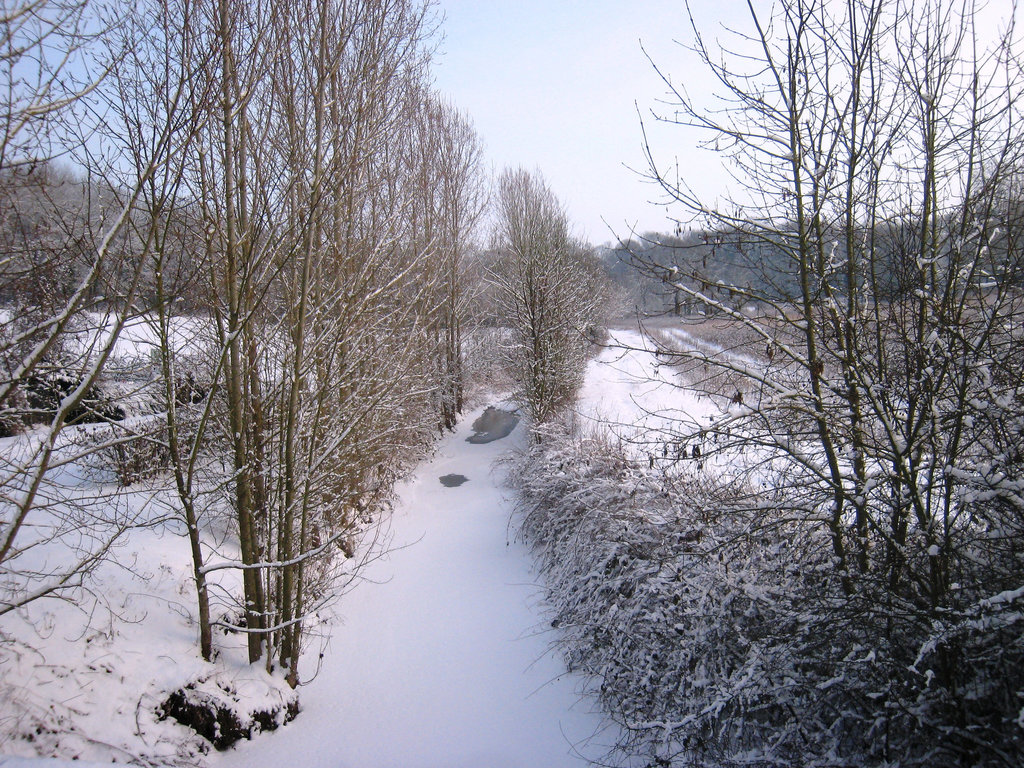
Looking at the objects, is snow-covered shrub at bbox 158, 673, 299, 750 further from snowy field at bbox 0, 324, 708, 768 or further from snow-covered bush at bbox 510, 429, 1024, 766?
snow-covered bush at bbox 510, 429, 1024, 766

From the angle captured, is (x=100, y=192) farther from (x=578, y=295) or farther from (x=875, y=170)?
(x=578, y=295)

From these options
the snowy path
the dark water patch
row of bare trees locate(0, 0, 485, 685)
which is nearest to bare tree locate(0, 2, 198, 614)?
row of bare trees locate(0, 0, 485, 685)

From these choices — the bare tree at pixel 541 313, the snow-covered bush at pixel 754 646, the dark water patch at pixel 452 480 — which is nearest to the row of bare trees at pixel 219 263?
the snow-covered bush at pixel 754 646

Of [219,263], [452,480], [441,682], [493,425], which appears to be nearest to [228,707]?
[441,682]

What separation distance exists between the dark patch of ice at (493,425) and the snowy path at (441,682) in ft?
23.0

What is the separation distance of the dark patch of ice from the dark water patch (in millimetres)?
2716

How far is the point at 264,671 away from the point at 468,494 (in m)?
6.97

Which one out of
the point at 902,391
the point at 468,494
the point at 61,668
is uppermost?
the point at 902,391

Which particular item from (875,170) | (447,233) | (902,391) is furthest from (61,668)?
(447,233)

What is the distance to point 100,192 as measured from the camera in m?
3.51

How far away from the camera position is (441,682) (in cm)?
524

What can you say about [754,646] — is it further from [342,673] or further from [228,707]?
[342,673]

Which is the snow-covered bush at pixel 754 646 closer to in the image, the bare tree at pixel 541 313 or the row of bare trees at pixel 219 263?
the row of bare trees at pixel 219 263

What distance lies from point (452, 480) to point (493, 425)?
3.88 metres
